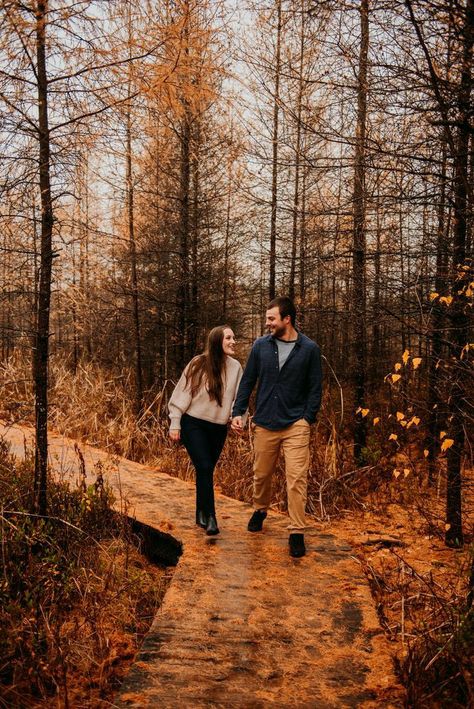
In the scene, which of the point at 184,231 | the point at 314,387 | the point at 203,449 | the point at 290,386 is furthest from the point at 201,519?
the point at 184,231

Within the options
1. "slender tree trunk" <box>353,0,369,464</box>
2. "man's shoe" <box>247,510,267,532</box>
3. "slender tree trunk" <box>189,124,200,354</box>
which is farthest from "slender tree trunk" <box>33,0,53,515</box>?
"slender tree trunk" <box>189,124,200,354</box>

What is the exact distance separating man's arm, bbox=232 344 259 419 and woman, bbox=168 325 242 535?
20 centimetres

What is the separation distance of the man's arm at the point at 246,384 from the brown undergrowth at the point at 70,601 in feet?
5.28

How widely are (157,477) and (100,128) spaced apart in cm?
442

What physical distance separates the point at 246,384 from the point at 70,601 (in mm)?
2327

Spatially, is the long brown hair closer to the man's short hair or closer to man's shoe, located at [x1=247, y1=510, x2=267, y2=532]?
the man's short hair

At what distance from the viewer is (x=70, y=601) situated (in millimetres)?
4203

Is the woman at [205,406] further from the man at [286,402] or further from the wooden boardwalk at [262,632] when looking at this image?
the wooden boardwalk at [262,632]

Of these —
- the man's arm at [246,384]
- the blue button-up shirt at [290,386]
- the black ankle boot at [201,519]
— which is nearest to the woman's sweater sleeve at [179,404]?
the man's arm at [246,384]

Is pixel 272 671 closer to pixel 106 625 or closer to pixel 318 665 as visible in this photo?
pixel 318 665

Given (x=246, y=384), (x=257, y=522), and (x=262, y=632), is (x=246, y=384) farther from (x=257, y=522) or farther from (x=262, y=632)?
(x=262, y=632)

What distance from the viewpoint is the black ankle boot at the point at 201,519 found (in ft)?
16.7

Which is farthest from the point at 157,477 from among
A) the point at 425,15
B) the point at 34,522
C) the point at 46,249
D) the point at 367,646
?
the point at 425,15

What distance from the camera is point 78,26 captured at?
4.37 meters
